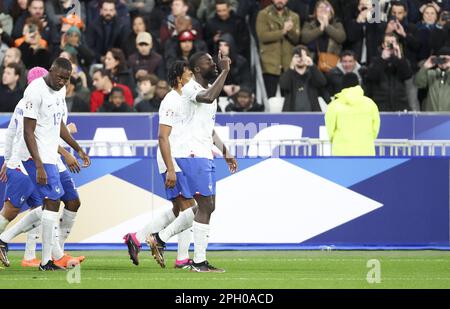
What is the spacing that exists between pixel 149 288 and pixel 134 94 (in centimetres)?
1045

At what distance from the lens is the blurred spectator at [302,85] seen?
76.8ft

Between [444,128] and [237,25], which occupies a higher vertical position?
[237,25]

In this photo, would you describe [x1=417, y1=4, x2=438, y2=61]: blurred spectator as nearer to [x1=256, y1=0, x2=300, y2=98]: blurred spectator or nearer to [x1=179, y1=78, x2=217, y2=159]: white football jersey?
[x1=256, y1=0, x2=300, y2=98]: blurred spectator

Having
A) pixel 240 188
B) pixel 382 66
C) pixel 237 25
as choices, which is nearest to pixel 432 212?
pixel 240 188

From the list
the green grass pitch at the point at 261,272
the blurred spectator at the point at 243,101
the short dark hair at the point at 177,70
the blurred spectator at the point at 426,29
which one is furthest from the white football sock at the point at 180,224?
the blurred spectator at the point at 426,29

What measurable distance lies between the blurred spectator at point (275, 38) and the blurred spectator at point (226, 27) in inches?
15.6

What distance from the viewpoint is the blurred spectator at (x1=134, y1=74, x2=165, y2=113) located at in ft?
76.7

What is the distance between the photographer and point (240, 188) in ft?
61.9

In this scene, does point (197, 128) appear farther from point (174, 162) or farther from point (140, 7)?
point (140, 7)

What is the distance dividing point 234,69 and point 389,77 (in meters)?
2.56

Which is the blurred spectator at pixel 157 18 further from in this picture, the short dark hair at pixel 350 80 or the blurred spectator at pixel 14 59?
the short dark hair at pixel 350 80

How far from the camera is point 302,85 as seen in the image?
76.9ft

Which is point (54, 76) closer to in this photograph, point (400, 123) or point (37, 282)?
point (37, 282)

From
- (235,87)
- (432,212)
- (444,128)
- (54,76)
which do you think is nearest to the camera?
(54,76)
